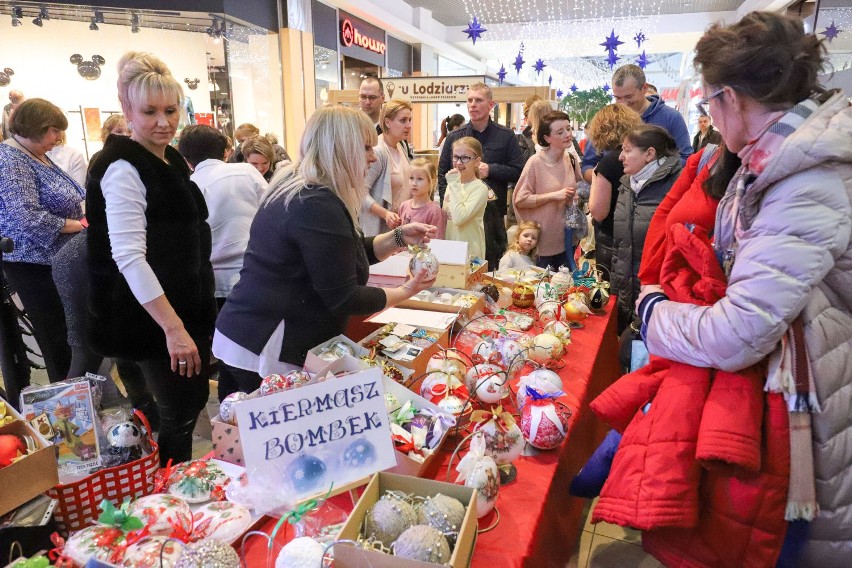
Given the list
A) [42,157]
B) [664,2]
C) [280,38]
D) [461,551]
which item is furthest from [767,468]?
[664,2]

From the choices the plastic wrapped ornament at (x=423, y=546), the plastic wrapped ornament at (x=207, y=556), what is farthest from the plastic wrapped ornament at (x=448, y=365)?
the plastic wrapped ornament at (x=207, y=556)

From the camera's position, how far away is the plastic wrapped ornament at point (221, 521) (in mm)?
1039

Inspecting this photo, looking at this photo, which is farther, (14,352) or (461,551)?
(14,352)

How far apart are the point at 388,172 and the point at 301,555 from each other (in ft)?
9.23

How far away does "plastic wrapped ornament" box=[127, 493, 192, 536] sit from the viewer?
1024 millimetres

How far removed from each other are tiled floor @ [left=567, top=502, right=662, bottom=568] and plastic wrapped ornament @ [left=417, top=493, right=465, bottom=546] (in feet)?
3.99

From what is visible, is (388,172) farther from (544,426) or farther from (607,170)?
(544,426)

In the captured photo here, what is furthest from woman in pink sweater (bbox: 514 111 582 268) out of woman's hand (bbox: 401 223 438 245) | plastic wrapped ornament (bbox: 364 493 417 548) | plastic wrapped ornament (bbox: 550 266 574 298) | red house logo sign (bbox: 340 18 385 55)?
red house logo sign (bbox: 340 18 385 55)

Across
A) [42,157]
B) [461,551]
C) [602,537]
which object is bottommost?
[602,537]

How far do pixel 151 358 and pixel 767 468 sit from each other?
1.68 meters

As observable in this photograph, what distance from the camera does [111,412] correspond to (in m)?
1.70

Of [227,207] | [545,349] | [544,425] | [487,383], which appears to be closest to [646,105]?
[545,349]

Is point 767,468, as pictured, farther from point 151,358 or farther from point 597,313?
point 151,358

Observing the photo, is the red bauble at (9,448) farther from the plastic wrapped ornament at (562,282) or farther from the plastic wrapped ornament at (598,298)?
the plastic wrapped ornament at (598,298)
